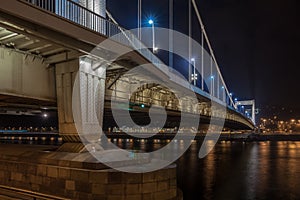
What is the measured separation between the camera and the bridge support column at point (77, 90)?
10484mm

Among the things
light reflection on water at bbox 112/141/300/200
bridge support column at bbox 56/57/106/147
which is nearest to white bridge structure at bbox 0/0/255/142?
bridge support column at bbox 56/57/106/147

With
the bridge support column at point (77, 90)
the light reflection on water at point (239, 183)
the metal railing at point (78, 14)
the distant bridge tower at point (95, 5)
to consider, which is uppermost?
the distant bridge tower at point (95, 5)

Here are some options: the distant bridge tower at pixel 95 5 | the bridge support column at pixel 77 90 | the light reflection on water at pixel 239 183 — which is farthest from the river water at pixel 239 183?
the distant bridge tower at pixel 95 5

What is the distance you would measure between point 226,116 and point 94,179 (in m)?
42.3

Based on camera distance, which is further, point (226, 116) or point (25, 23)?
point (226, 116)

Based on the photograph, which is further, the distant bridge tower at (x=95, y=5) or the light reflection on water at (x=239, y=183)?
the light reflection on water at (x=239, y=183)

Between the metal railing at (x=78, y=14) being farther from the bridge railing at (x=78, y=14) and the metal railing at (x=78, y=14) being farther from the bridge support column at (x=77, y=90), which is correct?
the bridge support column at (x=77, y=90)

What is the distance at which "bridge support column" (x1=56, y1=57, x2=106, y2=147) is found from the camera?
34.4 feet

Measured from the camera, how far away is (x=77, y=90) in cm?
1043

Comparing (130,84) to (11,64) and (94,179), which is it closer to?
(11,64)

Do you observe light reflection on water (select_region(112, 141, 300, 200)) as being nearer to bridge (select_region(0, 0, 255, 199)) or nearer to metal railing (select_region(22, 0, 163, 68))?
bridge (select_region(0, 0, 255, 199))

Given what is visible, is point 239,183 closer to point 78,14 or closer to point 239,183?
point 239,183

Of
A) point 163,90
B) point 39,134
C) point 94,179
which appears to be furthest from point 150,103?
point 39,134

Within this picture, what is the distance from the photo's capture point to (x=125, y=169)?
826cm
